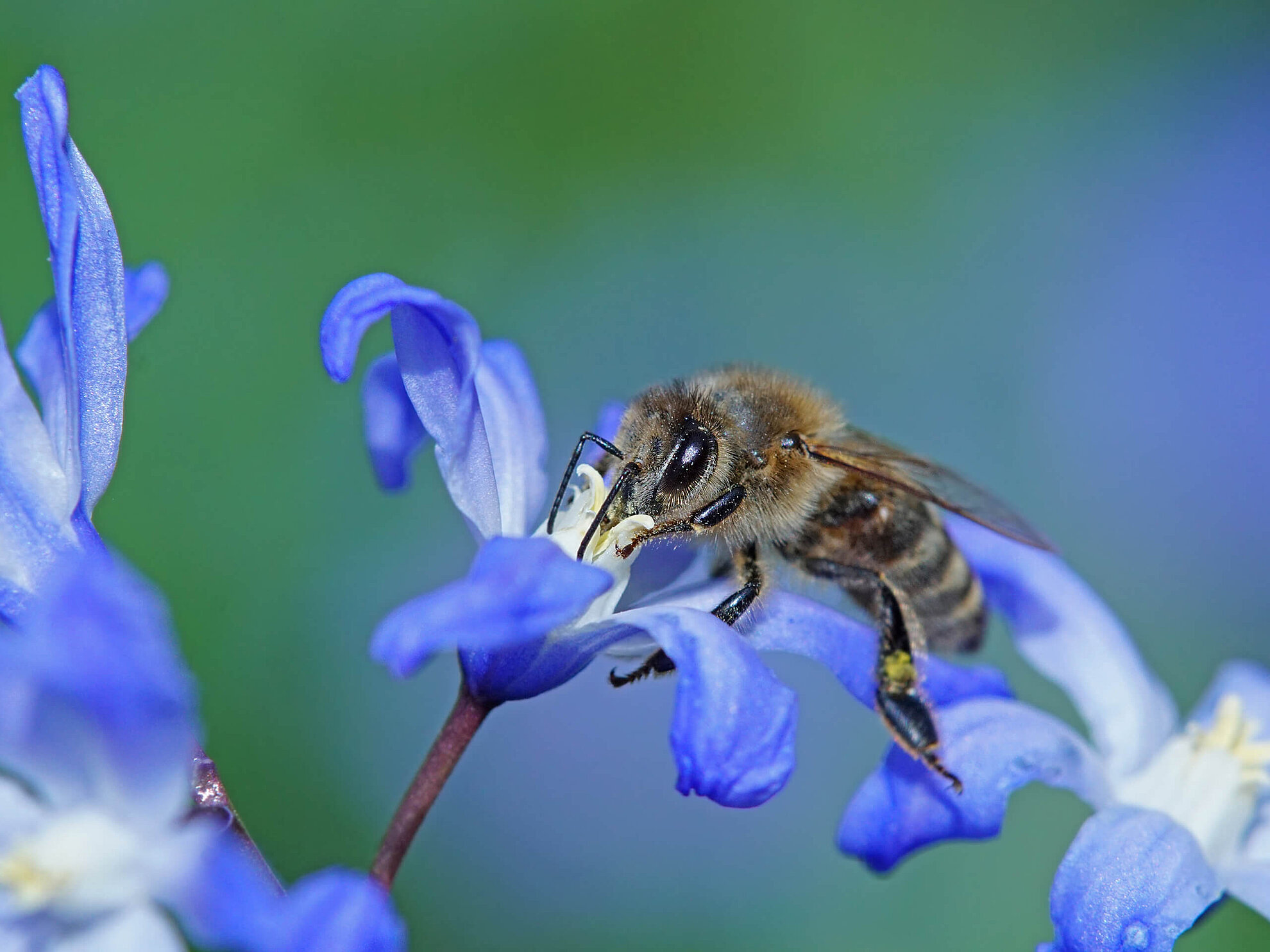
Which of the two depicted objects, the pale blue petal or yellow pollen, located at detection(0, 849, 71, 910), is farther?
the pale blue petal

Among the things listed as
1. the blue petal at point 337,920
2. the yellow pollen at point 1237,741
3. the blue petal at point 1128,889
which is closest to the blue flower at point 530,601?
the blue petal at point 337,920

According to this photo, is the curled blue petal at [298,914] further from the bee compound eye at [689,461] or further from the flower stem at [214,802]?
the bee compound eye at [689,461]

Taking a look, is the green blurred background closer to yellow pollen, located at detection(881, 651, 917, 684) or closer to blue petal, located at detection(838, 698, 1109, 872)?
blue petal, located at detection(838, 698, 1109, 872)

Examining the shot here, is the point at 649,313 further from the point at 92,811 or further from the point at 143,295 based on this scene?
the point at 92,811

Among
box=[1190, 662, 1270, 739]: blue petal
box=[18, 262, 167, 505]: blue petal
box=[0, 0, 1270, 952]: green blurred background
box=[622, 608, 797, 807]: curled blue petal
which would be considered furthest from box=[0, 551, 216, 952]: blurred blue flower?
box=[0, 0, 1270, 952]: green blurred background

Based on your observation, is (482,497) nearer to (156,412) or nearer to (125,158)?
(156,412)

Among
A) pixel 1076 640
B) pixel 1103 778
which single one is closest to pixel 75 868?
pixel 1103 778
